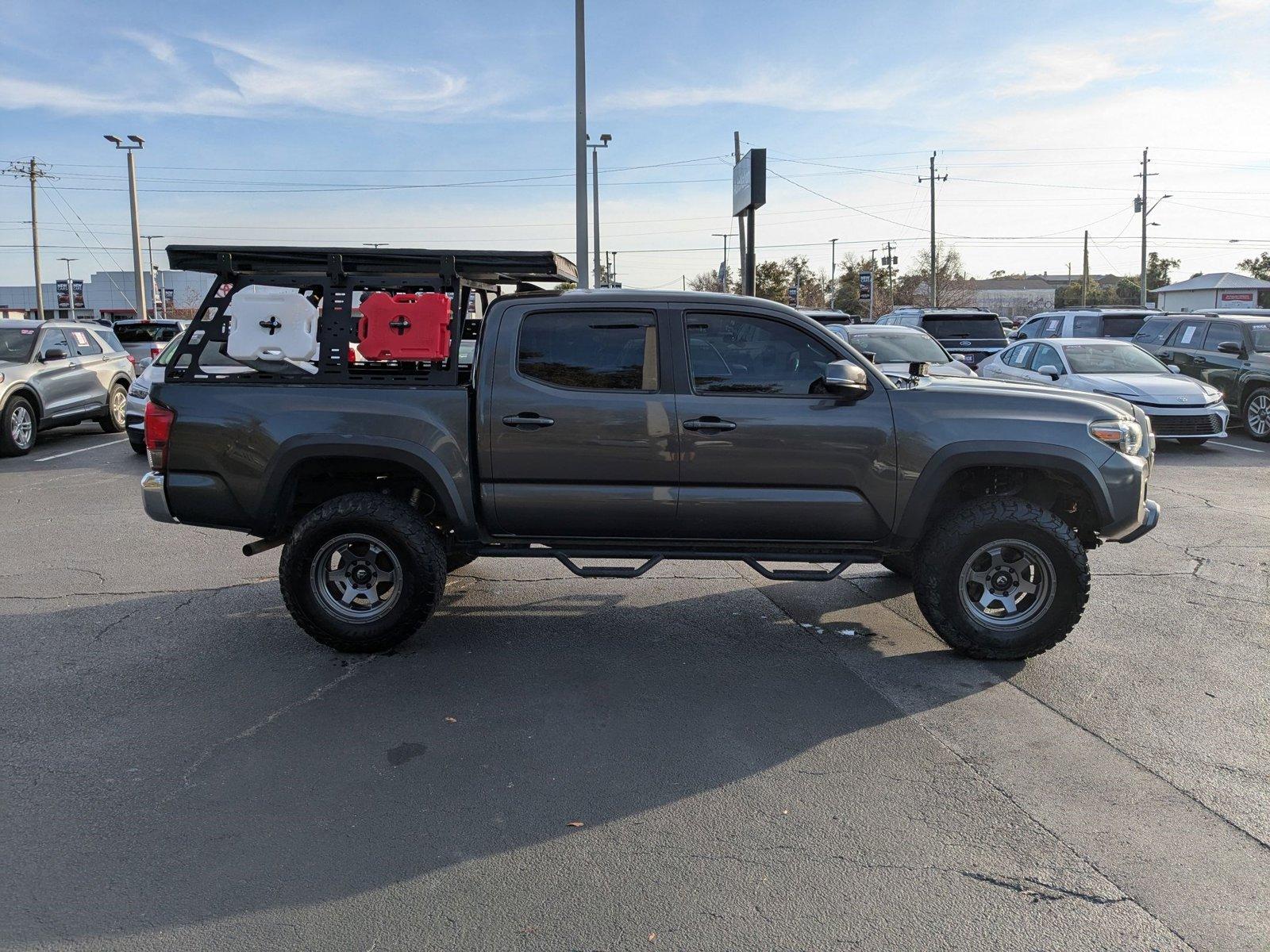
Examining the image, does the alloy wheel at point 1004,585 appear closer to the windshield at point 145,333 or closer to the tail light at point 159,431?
the tail light at point 159,431

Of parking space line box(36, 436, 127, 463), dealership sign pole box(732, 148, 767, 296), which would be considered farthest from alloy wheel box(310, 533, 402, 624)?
dealership sign pole box(732, 148, 767, 296)

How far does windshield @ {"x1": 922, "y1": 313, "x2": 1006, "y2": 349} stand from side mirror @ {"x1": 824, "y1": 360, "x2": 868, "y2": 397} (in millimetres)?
14286

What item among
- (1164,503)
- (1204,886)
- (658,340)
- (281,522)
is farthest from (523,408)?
(1164,503)

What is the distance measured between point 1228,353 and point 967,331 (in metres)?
4.72

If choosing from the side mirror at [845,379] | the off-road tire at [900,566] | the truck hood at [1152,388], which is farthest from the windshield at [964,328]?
the side mirror at [845,379]

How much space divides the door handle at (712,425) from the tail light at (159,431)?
285 cm

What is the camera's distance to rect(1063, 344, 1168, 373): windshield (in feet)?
45.1

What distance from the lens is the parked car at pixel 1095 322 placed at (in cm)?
1855

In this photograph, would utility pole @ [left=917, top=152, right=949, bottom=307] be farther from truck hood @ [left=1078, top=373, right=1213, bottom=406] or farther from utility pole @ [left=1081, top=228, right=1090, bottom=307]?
truck hood @ [left=1078, top=373, right=1213, bottom=406]

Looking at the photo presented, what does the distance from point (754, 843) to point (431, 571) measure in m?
2.55

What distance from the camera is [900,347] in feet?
46.2

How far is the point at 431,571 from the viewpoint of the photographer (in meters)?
5.36

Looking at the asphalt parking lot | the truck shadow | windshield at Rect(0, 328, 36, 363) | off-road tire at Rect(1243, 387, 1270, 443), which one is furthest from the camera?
off-road tire at Rect(1243, 387, 1270, 443)

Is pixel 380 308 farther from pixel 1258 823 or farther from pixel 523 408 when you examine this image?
pixel 1258 823
